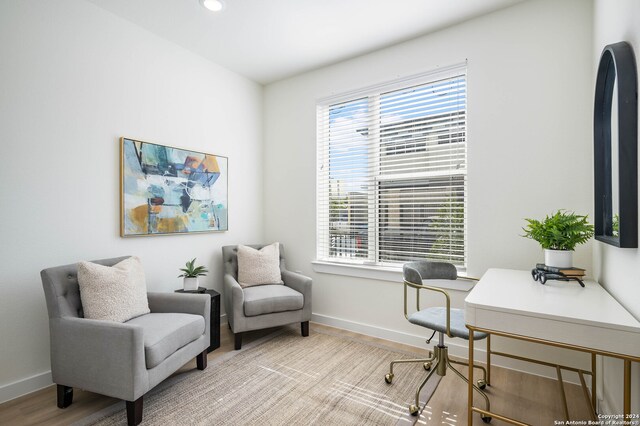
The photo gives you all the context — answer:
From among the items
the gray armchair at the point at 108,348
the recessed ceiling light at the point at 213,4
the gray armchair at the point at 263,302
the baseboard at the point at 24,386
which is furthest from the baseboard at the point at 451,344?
Answer: the recessed ceiling light at the point at 213,4

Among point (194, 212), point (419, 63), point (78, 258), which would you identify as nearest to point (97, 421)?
point (78, 258)

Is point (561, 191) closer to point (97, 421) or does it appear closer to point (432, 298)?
point (432, 298)

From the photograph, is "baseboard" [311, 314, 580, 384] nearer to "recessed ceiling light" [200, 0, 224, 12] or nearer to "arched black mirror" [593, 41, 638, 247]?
"arched black mirror" [593, 41, 638, 247]

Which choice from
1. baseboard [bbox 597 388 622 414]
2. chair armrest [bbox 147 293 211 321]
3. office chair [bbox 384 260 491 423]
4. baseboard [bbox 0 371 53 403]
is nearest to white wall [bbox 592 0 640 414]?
baseboard [bbox 597 388 622 414]

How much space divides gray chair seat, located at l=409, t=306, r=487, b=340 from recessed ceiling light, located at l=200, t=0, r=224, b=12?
2698 mm

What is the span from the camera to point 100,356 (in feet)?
5.84

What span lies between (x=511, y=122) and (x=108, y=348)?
311 cm

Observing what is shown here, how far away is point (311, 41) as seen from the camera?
296 centimetres

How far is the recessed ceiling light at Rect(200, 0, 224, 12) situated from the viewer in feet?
7.81

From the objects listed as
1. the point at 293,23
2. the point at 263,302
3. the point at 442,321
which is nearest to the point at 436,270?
the point at 442,321

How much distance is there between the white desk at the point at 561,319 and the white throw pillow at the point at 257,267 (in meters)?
2.12

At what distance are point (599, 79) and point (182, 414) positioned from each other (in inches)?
121

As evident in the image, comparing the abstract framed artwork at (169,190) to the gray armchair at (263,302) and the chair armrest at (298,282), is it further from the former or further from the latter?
the chair armrest at (298,282)

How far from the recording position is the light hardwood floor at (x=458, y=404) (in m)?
1.84
